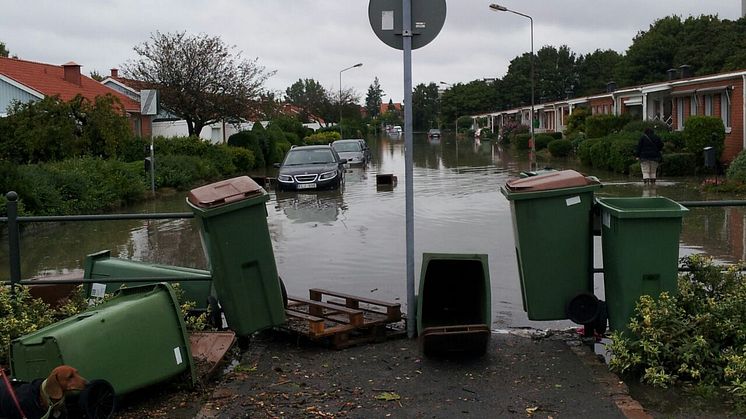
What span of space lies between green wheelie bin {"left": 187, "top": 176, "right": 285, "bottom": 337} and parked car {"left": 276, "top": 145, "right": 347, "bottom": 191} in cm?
1758

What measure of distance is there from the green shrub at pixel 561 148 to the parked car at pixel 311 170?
20453mm

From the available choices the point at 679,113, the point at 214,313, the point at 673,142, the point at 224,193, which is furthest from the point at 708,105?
the point at 224,193

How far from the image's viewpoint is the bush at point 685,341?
5.21 meters

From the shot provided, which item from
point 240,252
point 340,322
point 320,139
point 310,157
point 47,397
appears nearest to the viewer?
point 47,397

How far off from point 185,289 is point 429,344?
Result: 2.29 meters

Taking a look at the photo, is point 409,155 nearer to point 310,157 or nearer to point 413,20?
point 413,20

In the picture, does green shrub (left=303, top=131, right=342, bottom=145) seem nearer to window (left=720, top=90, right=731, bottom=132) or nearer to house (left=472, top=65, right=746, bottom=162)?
house (left=472, top=65, right=746, bottom=162)

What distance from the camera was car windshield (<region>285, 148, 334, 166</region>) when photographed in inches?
997

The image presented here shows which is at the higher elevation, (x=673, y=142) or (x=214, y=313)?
(x=673, y=142)

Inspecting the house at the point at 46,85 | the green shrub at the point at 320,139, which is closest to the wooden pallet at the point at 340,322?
the house at the point at 46,85

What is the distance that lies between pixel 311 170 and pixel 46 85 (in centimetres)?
1800

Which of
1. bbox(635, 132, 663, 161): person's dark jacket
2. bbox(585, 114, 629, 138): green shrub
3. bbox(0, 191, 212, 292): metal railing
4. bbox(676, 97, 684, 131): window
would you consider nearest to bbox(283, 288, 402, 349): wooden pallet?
bbox(0, 191, 212, 292): metal railing

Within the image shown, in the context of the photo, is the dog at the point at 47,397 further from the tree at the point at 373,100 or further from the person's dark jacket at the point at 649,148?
the tree at the point at 373,100

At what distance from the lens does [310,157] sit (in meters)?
25.7
